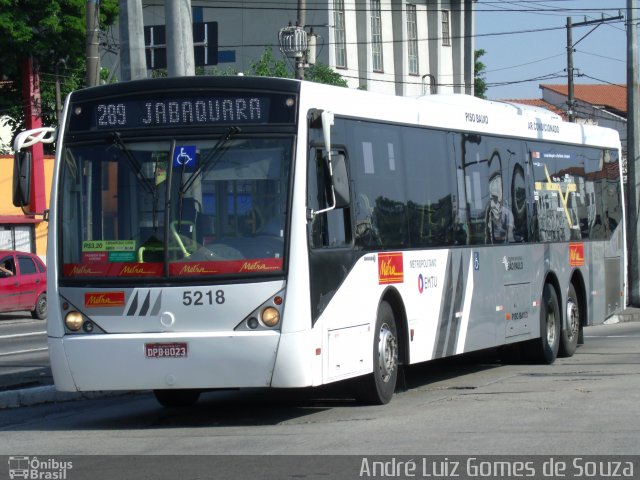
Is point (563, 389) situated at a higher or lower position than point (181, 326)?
lower

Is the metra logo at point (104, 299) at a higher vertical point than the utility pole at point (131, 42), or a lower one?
lower

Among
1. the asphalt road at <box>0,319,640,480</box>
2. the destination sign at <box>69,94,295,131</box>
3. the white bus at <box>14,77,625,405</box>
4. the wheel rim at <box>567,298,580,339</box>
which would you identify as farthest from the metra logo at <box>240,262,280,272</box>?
the wheel rim at <box>567,298,580,339</box>

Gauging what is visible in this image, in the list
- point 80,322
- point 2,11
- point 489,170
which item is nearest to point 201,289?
point 80,322

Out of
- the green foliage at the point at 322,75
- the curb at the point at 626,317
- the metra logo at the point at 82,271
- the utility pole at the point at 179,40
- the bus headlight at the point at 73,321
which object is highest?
the green foliage at the point at 322,75

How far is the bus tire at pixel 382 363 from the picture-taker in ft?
41.1

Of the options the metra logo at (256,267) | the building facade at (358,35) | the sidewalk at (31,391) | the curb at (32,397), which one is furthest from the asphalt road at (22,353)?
the building facade at (358,35)

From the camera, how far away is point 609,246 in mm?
20500

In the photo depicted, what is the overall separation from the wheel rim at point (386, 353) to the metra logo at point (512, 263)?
371cm

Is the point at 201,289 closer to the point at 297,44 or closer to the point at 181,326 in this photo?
the point at 181,326

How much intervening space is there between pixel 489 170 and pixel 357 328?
4.68 meters

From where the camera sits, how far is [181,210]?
11.4 m

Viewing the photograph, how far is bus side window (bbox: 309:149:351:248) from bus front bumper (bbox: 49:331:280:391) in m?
1.06

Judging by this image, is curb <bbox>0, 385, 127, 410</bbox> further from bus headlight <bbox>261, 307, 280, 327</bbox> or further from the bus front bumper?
bus headlight <bbox>261, 307, 280, 327</bbox>

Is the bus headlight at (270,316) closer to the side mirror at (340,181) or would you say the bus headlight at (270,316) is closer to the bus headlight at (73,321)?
the side mirror at (340,181)
